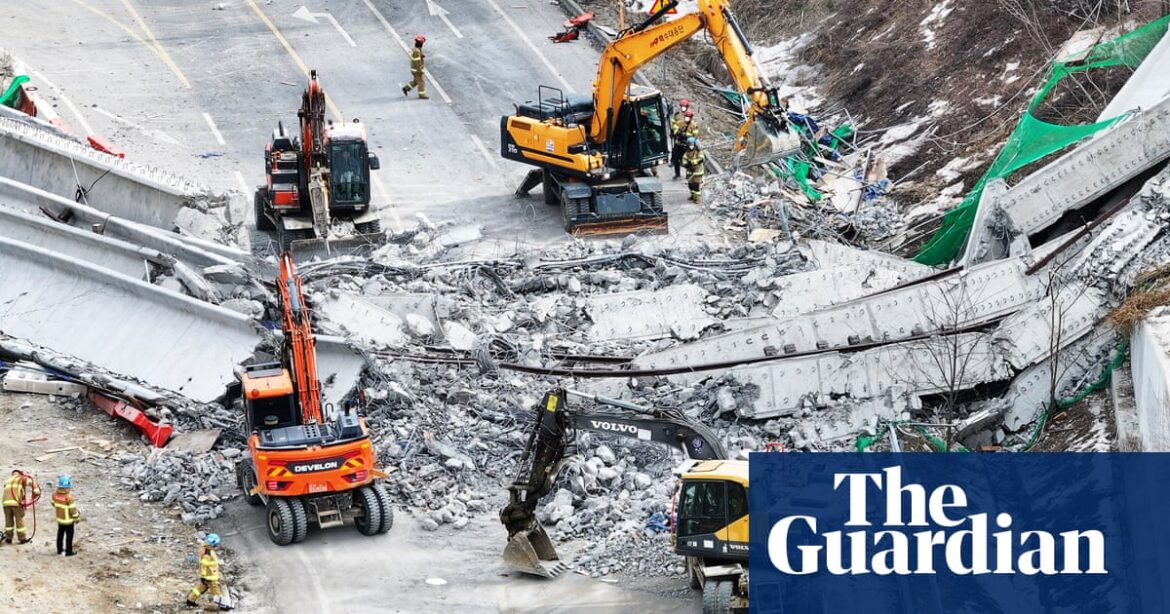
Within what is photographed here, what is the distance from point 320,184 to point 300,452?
10.5 metres

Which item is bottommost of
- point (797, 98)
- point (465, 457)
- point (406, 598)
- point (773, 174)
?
point (406, 598)

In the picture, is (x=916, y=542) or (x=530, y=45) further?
(x=530, y=45)

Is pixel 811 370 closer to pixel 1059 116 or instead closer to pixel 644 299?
pixel 644 299

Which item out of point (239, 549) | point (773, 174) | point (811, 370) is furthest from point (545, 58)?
point (239, 549)

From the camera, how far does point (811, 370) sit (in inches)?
1113

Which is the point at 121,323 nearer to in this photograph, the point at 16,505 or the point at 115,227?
the point at 115,227

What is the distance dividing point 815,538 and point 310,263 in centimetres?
1425

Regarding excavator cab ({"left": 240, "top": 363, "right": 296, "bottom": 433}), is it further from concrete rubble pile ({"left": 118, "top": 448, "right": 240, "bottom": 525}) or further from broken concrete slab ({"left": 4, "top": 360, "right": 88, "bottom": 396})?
broken concrete slab ({"left": 4, "top": 360, "right": 88, "bottom": 396})

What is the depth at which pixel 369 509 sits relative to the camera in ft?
82.7

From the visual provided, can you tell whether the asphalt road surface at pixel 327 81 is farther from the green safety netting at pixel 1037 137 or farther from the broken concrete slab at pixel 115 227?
the green safety netting at pixel 1037 137

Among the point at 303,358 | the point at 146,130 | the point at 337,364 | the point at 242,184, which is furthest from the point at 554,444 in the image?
the point at 146,130

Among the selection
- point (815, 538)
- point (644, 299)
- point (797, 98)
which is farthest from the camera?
point (797, 98)

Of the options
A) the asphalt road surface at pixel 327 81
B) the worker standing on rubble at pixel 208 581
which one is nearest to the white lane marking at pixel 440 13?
Answer: the asphalt road surface at pixel 327 81

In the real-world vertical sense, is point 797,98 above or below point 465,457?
above
